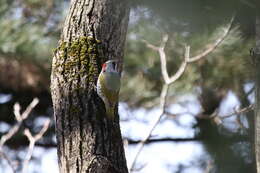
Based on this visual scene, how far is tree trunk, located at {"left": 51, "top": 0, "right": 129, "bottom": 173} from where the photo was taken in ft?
7.76

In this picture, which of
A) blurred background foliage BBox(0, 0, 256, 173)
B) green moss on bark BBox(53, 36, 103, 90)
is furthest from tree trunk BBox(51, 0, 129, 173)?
blurred background foliage BBox(0, 0, 256, 173)

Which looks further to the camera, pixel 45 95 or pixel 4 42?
pixel 45 95

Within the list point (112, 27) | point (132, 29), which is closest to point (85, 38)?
point (112, 27)

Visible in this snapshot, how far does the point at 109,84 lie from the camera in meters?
2.83

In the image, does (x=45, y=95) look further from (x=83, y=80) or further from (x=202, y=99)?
(x=83, y=80)

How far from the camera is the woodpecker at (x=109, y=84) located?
248cm

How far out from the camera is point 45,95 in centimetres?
537

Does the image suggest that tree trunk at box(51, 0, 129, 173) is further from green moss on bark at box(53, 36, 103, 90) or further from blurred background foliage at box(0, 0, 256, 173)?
blurred background foliage at box(0, 0, 256, 173)

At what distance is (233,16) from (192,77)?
9.08 ft

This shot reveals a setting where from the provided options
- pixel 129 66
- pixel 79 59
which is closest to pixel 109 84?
pixel 79 59

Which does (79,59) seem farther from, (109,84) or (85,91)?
(109,84)

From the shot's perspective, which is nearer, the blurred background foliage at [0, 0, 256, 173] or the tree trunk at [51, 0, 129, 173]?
the tree trunk at [51, 0, 129, 173]

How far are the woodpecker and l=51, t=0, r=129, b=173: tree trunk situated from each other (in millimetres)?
29

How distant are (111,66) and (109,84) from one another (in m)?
0.14
